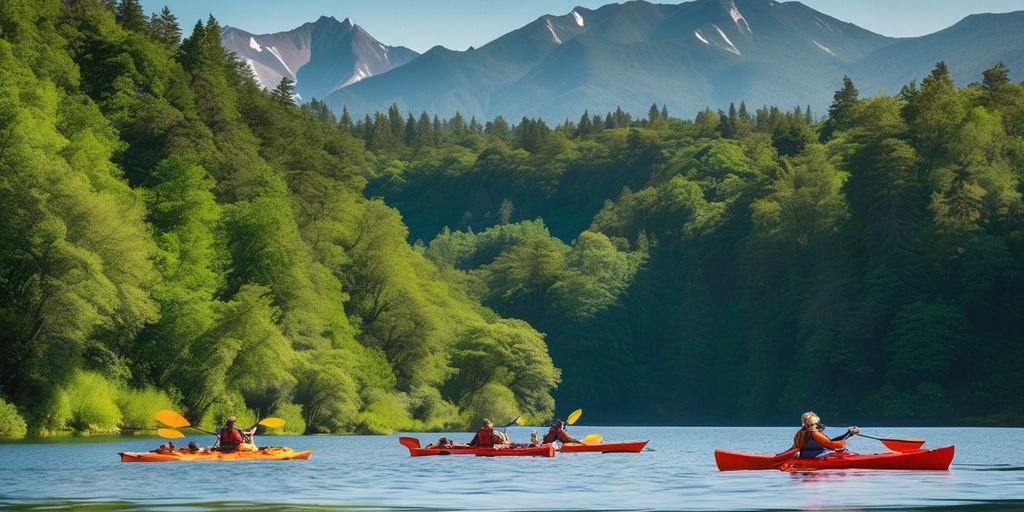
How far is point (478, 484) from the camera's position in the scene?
3944cm

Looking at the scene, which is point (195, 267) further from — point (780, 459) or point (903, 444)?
point (780, 459)

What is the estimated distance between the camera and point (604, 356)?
6068 inches

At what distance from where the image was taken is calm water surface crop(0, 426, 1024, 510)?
107 feet

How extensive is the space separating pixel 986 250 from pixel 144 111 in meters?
64.3

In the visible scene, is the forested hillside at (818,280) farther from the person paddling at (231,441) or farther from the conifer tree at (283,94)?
the person paddling at (231,441)

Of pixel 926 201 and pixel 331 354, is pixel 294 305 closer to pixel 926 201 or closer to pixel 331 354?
pixel 331 354

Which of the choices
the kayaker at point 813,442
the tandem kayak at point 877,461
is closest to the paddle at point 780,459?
the tandem kayak at point 877,461

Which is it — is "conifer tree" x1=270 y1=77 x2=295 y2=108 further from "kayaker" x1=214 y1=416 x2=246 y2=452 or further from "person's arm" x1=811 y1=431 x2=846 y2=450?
"person's arm" x1=811 y1=431 x2=846 y2=450

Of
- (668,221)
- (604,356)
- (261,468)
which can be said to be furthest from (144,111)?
(668,221)

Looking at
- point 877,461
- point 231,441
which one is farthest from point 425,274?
point 877,461

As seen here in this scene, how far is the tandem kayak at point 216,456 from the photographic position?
47219 mm

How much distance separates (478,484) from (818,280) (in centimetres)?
9623

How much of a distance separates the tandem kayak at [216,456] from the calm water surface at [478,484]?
32 cm

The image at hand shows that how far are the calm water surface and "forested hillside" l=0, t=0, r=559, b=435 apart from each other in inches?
484
